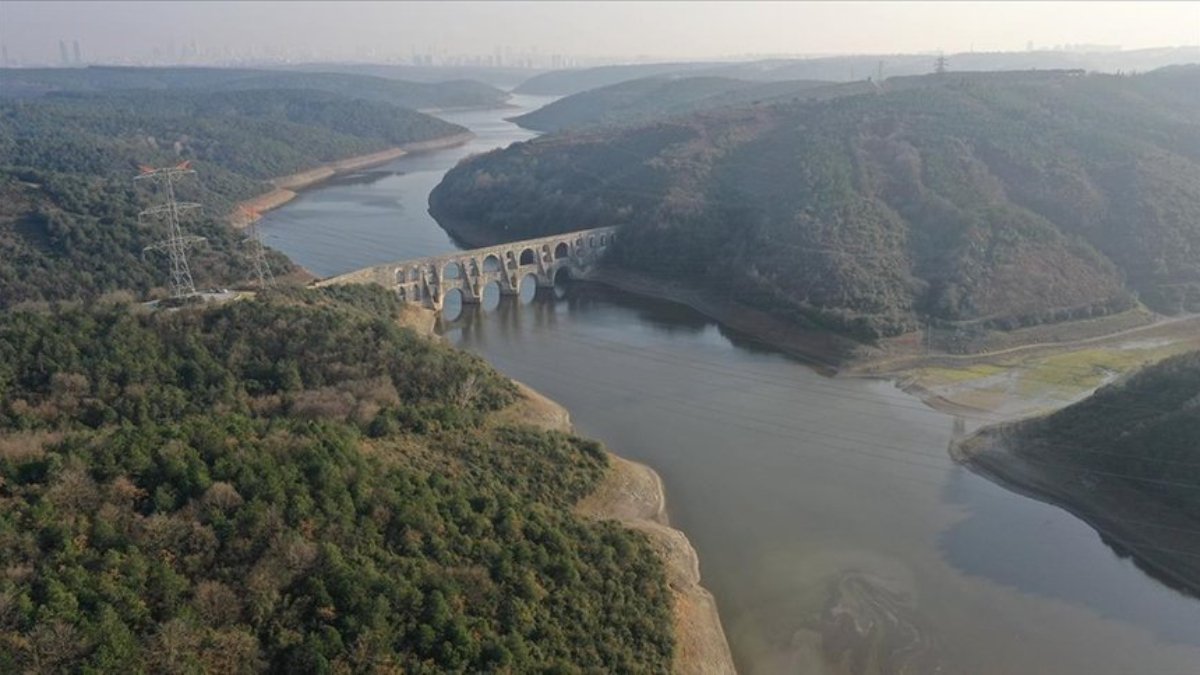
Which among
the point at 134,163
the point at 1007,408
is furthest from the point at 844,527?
the point at 134,163

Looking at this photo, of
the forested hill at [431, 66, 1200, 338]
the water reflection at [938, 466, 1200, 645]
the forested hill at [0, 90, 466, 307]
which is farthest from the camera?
the forested hill at [431, 66, 1200, 338]

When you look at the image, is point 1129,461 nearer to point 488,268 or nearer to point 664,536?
point 664,536

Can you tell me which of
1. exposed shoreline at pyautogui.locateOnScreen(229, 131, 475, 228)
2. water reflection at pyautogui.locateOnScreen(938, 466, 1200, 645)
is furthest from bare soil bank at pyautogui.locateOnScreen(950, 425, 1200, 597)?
exposed shoreline at pyautogui.locateOnScreen(229, 131, 475, 228)

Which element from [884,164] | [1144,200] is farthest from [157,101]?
[1144,200]

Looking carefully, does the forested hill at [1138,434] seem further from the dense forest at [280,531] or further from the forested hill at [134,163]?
the forested hill at [134,163]

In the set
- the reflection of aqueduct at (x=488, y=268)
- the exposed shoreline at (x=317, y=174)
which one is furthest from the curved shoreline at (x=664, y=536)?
the exposed shoreline at (x=317, y=174)

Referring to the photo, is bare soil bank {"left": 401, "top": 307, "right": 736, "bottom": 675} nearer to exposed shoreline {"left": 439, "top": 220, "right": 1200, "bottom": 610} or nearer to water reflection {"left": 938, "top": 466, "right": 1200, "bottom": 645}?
water reflection {"left": 938, "top": 466, "right": 1200, "bottom": 645}

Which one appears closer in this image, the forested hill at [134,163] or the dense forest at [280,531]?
the dense forest at [280,531]
